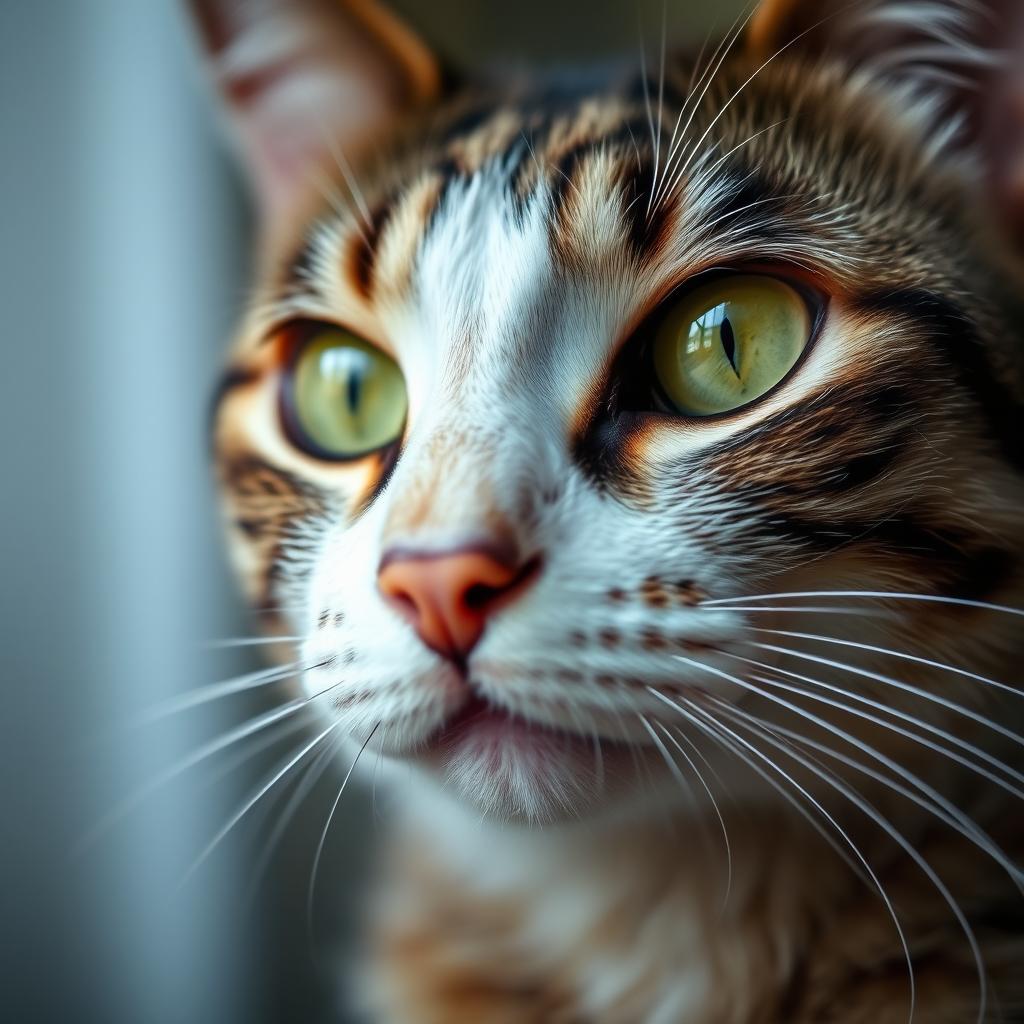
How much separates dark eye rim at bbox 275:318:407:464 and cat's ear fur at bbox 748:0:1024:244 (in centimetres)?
33

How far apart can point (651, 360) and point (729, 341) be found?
5 centimetres

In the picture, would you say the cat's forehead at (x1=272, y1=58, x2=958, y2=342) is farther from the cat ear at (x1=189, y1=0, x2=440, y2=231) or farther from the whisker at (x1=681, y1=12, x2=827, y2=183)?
the cat ear at (x1=189, y1=0, x2=440, y2=231)

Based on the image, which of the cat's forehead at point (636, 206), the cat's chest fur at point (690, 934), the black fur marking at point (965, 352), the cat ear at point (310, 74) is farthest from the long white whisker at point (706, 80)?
the cat's chest fur at point (690, 934)

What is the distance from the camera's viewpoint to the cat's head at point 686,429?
19.1 inches

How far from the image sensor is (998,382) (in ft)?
1.81

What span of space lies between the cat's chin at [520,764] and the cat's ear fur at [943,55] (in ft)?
1.35

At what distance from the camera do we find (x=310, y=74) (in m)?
0.77

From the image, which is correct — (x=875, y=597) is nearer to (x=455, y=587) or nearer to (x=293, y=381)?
(x=455, y=587)

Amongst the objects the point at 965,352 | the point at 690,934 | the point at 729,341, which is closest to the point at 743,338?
the point at 729,341

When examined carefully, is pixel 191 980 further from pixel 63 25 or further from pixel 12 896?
pixel 63 25

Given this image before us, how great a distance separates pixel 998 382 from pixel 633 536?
0.23 metres

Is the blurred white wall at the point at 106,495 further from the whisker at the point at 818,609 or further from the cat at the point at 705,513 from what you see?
the whisker at the point at 818,609

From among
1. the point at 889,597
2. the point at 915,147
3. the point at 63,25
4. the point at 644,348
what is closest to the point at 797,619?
the point at 889,597

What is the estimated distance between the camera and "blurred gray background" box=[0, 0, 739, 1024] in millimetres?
808
